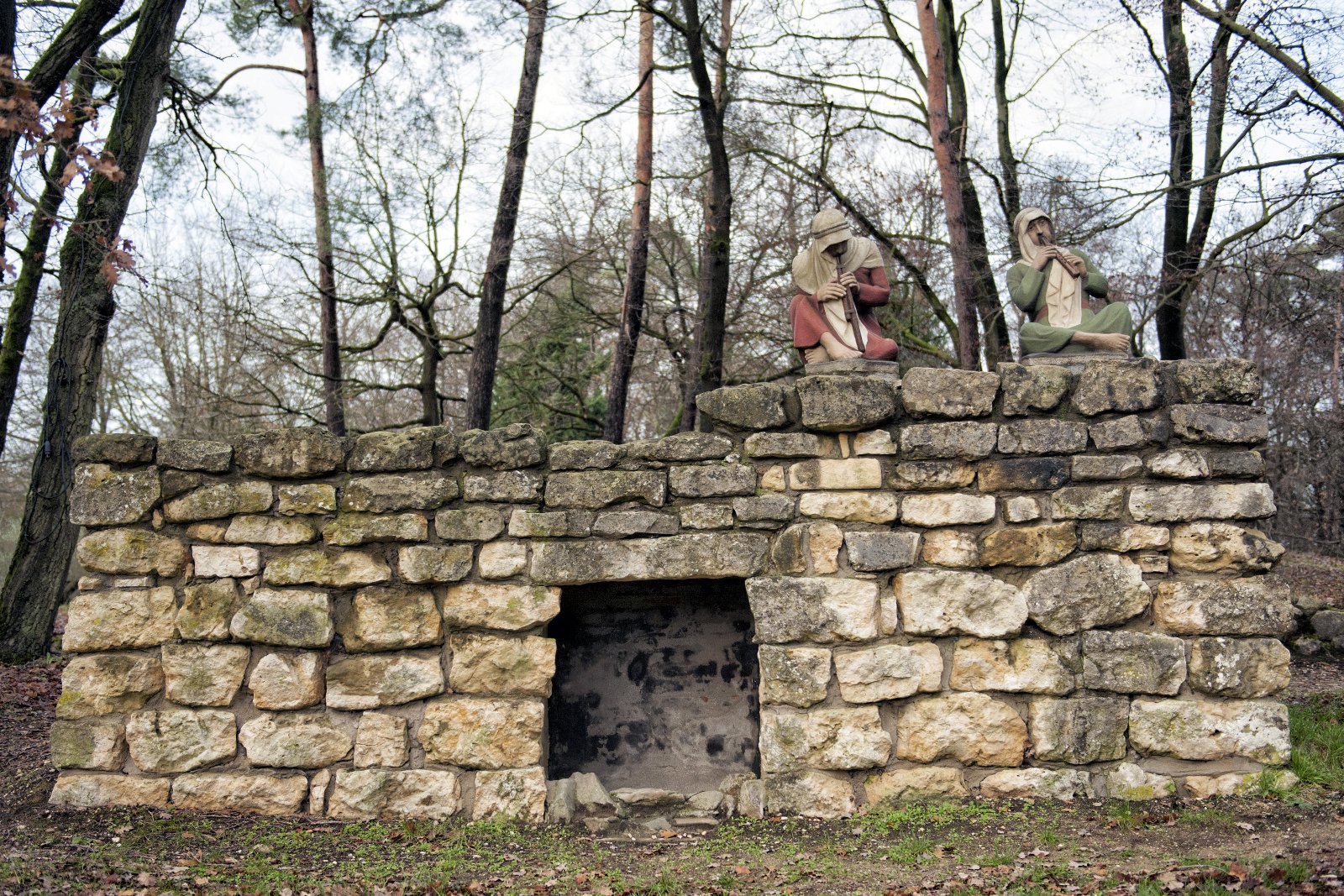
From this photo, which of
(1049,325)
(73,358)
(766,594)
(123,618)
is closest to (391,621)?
(123,618)

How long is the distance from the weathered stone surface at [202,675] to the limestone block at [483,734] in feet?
3.08

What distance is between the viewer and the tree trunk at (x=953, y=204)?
10.3 m

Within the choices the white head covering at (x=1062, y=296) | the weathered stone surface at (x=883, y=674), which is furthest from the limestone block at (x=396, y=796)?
the white head covering at (x=1062, y=296)

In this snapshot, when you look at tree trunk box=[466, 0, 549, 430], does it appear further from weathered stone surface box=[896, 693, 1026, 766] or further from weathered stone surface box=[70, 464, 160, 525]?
weathered stone surface box=[896, 693, 1026, 766]

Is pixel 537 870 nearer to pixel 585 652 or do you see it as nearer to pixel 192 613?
pixel 585 652

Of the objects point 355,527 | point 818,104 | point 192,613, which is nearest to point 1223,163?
point 818,104

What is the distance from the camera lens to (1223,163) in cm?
960

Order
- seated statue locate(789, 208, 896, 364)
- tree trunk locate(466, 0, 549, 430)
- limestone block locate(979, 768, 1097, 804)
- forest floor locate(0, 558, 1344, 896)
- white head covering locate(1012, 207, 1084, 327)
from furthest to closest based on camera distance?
tree trunk locate(466, 0, 549, 430) < white head covering locate(1012, 207, 1084, 327) < seated statue locate(789, 208, 896, 364) < limestone block locate(979, 768, 1097, 804) < forest floor locate(0, 558, 1344, 896)

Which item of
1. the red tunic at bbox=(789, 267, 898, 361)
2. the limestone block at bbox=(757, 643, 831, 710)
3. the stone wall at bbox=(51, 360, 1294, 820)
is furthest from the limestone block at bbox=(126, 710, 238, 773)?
the red tunic at bbox=(789, 267, 898, 361)

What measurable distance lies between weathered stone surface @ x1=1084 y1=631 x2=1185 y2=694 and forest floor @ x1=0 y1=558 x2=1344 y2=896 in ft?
1.72

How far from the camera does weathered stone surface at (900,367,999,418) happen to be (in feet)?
16.1

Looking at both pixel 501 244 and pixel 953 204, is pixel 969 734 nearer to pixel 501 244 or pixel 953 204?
pixel 953 204

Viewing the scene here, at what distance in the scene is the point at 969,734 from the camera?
4.78 m

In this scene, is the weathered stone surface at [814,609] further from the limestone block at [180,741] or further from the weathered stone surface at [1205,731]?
the limestone block at [180,741]
